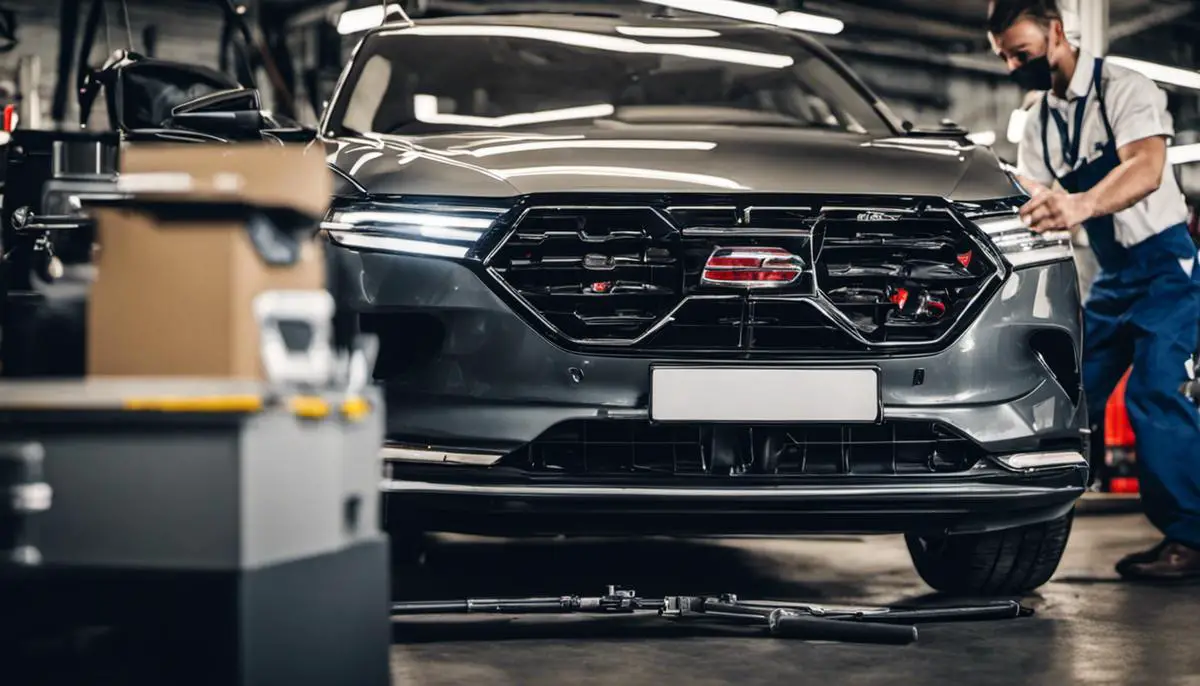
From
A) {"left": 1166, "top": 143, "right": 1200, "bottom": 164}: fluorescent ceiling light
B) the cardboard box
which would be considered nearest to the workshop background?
the cardboard box

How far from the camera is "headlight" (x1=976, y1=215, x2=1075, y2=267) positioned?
3.98 metres

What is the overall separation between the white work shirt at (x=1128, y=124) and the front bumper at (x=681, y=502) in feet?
4.71

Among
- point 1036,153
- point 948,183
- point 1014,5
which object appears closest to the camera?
point 948,183

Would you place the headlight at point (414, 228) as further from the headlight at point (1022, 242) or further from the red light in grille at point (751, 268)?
the headlight at point (1022, 242)

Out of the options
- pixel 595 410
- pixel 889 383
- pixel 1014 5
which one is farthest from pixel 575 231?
pixel 1014 5

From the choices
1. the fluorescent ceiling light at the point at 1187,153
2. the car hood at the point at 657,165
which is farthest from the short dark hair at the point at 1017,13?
the fluorescent ceiling light at the point at 1187,153

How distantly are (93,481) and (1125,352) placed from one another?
3.68 meters

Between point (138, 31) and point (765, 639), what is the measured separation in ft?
52.1

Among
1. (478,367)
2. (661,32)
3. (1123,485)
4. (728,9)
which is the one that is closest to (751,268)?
(478,367)

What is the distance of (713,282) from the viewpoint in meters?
3.75

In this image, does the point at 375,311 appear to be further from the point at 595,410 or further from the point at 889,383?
the point at 889,383

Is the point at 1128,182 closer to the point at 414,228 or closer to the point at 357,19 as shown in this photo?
the point at 414,228

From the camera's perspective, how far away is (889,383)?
3.80 metres

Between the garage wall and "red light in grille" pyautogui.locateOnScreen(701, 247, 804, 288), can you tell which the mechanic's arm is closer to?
"red light in grille" pyautogui.locateOnScreen(701, 247, 804, 288)
